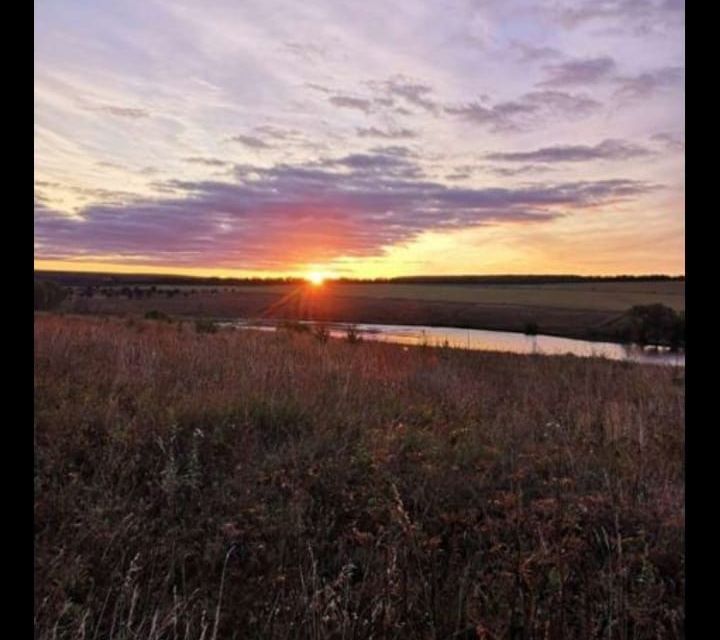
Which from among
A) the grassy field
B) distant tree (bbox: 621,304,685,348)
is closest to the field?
distant tree (bbox: 621,304,685,348)

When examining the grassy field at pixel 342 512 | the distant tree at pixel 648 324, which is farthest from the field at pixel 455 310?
the grassy field at pixel 342 512

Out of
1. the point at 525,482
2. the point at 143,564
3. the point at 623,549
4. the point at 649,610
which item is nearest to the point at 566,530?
the point at 623,549

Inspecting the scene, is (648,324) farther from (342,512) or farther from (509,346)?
(342,512)

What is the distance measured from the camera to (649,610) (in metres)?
2.92

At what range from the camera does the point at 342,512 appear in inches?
169

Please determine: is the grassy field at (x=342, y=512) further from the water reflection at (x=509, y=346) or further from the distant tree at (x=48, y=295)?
the distant tree at (x=48, y=295)

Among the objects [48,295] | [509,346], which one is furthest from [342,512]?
[48,295]

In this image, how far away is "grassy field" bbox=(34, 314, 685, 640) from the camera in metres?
3.04

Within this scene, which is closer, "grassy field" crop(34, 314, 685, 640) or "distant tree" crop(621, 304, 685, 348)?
"grassy field" crop(34, 314, 685, 640)

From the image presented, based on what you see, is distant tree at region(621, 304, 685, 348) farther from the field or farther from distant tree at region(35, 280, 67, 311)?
distant tree at region(35, 280, 67, 311)

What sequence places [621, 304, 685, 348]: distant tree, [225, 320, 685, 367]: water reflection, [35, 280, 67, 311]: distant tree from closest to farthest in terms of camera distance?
1. [225, 320, 685, 367]: water reflection
2. [35, 280, 67, 311]: distant tree
3. [621, 304, 685, 348]: distant tree

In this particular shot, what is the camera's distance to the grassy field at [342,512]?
3.04m

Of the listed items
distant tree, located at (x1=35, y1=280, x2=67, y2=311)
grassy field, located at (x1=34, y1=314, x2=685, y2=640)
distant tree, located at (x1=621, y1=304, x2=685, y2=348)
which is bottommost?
grassy field, located at (x1=34, y1=314, x2=685, y2=640)
